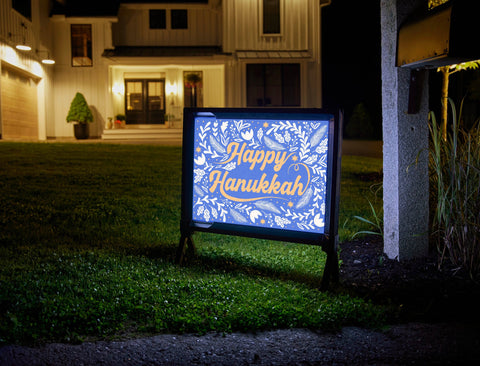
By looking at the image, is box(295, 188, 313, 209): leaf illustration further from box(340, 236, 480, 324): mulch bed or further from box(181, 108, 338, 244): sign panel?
box(340, 236, 480, 324): mulch bed

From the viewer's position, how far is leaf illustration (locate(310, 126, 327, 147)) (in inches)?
151

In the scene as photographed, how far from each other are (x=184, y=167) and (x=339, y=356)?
85.1 inches

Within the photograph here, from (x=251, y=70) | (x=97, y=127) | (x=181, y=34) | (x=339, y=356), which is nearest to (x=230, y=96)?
(x=251, y=70)

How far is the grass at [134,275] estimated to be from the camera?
10.2 feet

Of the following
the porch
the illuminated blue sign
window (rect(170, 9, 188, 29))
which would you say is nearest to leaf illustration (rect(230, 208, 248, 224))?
the illuminated blue sign

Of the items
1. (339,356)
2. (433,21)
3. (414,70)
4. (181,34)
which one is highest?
(181,34)

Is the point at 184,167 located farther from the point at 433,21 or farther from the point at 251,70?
the point at 251,70

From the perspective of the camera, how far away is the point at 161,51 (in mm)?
24562

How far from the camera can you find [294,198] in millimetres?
3990

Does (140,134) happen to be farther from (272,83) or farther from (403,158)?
(403,158)

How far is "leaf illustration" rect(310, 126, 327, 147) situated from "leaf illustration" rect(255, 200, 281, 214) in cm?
60

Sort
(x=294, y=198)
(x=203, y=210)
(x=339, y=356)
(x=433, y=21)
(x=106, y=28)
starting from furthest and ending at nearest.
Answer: (x=106, y=28), (x=203, y=210), (x=294, y=198), (x=433, y=21), (x=339, y=356)

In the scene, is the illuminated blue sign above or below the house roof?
below

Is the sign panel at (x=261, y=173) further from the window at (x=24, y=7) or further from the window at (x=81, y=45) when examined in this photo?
the window at (x=81, y=45)
